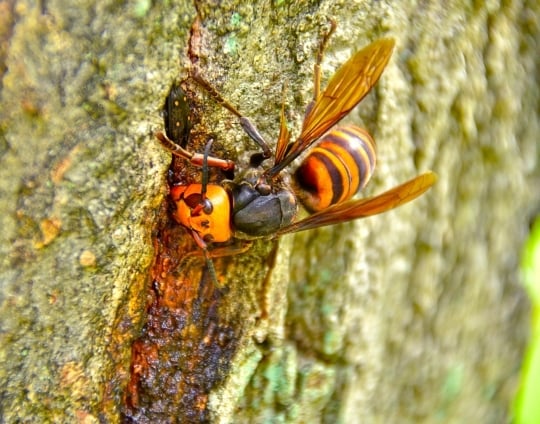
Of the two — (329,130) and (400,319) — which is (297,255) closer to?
(329,130)

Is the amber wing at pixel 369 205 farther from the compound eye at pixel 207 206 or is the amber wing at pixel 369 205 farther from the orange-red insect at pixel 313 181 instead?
the compound eye at pixel 207 206

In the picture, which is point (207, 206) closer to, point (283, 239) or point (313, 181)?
point (283, 239)

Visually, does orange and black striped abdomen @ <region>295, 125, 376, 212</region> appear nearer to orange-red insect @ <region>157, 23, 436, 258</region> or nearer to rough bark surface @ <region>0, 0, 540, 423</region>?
orange-red insect @ <region>157, 23, 436, 258</region>

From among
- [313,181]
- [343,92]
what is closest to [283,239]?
[313,181]

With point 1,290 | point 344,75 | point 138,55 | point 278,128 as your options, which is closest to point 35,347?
point 1,290

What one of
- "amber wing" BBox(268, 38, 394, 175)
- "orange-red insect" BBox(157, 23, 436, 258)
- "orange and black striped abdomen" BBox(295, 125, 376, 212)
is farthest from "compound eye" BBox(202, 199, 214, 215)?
"orange and black striped abdomen" BBox(295, 125, 376, 212)
